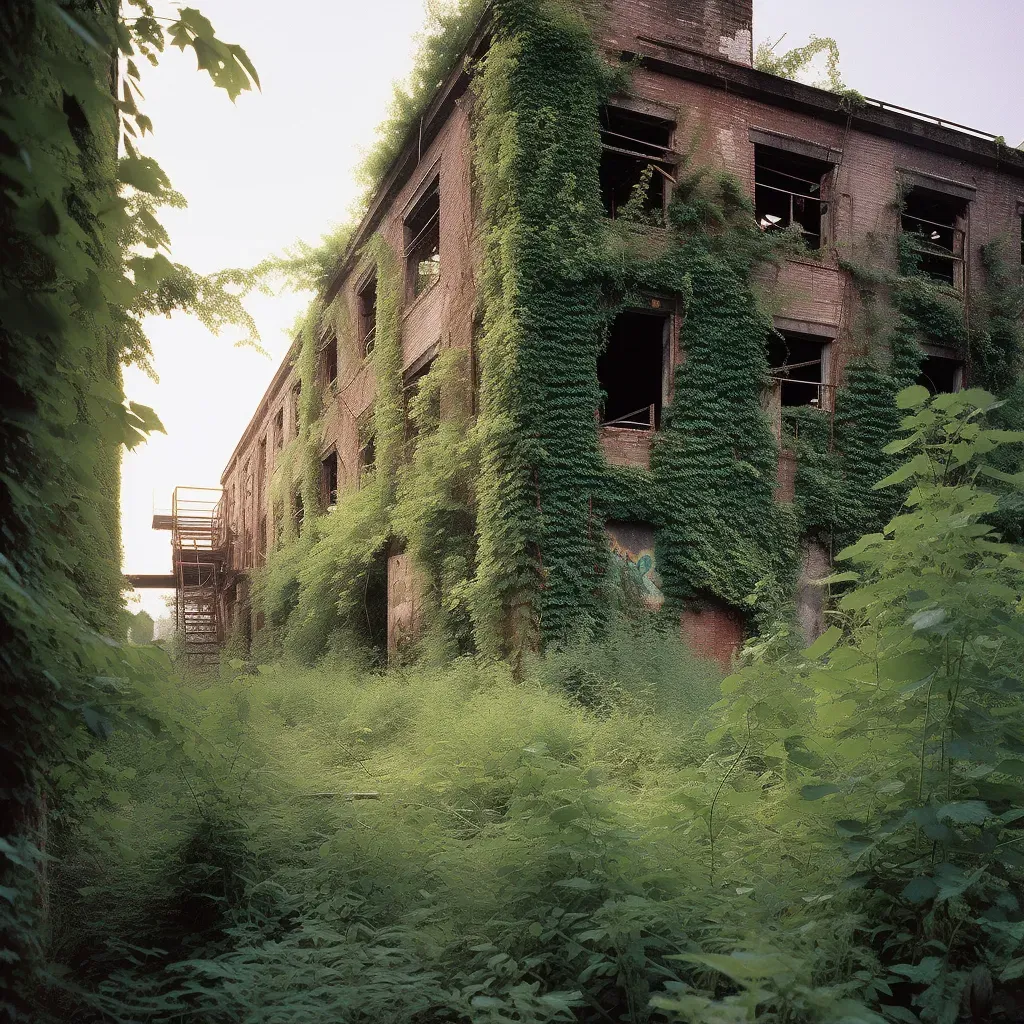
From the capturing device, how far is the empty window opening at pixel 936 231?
50.9 ft

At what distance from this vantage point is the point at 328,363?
2423cm

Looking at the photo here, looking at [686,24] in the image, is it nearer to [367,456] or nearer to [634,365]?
[634,365]

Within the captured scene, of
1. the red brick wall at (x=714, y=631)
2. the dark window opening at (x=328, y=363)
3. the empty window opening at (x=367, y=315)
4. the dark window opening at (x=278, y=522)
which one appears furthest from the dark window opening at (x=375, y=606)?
the dark window opening at (x=278, y=522)

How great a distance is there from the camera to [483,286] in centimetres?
1305

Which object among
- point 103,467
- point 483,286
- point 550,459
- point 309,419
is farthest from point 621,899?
point 309,419

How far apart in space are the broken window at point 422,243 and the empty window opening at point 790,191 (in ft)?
19.2

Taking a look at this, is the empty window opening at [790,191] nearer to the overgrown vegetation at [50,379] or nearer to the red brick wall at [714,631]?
the red brick wall at [714,631]

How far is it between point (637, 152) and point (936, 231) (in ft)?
23.6

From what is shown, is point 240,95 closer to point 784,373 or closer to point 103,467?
point 103,467

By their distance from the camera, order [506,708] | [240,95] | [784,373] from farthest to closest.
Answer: [784,373], [506,708], [240,95]

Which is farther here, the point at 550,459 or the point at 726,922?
the point at 550,459

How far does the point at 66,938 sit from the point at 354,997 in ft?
5.65

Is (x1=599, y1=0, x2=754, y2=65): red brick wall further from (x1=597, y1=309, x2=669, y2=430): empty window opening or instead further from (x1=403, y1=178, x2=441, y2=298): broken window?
(x1=403, y1=178, x2=441, y2=298): broken window

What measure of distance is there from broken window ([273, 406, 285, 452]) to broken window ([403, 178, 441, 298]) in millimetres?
12758
